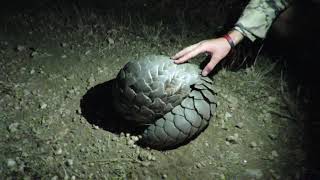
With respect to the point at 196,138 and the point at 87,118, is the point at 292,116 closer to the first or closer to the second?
the point at 196,138

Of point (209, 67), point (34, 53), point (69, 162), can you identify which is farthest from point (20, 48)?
point (209, 67)

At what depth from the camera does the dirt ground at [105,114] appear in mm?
2373

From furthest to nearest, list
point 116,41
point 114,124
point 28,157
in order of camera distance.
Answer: point 116,41
point 114,124
point 28,157

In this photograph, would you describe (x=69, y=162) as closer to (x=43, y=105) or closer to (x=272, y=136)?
(x=43, y=105)

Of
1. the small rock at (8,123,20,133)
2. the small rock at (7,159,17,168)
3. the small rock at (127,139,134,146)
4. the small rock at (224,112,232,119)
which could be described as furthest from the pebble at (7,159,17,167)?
the small rock at (224,112,232,119)

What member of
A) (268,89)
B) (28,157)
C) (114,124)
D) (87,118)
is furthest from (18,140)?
(268,89)

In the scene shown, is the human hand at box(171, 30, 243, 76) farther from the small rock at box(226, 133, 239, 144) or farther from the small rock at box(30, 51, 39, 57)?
the small rock at box(30, 51, 39, 57)

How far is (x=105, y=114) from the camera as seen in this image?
2629 millimetres

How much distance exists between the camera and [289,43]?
3180 mm

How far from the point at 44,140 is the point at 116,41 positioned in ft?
3.41

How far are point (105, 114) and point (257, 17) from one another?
1245mm

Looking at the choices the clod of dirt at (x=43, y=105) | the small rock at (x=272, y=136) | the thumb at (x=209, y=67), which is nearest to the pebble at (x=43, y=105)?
the clod of dirt at (x=43, y=105)

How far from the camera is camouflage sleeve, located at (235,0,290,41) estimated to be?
2.68m

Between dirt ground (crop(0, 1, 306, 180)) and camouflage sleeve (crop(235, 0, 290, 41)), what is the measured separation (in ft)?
1.16
